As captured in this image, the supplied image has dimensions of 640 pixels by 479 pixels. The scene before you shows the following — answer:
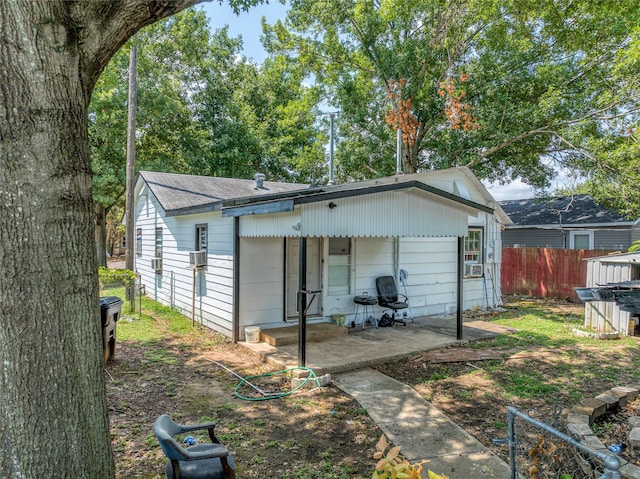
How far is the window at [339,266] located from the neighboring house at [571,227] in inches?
358

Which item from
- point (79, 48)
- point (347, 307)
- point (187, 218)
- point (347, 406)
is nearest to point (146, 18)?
point (79, 48)

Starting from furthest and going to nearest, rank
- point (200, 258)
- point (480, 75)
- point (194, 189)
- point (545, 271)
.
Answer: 1. point (545, 271)
2. point (480, 75)
3. point (194, 189)
4. point (200, 258)

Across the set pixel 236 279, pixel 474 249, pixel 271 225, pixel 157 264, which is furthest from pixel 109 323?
pixel 474 249

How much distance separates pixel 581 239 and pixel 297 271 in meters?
14.1

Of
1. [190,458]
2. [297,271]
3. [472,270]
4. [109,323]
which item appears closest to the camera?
[190,458]

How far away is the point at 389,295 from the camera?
28.7 feet

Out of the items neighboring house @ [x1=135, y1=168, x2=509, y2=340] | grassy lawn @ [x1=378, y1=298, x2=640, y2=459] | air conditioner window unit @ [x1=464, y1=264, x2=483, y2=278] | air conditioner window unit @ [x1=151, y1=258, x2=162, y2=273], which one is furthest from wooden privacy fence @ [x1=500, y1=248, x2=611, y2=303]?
air conditioner window unit @ [x1=151, y1=258, x2=162, y2=273]

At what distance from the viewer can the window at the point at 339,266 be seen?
327 inches

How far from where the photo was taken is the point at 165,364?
6270mm

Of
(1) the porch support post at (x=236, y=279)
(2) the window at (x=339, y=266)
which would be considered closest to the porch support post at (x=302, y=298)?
(1) the porch support post at (x=236, y=279)

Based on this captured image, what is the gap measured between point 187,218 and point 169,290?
239cm

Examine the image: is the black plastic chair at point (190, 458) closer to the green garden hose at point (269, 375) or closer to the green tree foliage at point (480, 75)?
the green garden hose at point (269, 375)

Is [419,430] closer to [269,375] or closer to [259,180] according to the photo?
[269,375]

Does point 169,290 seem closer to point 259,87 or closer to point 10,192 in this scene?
point 10,192
